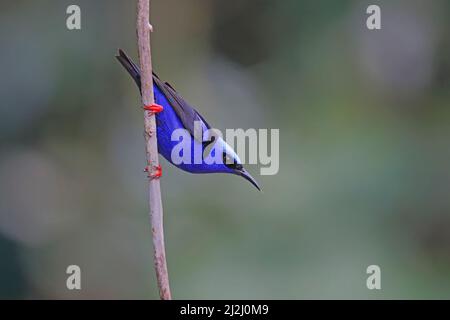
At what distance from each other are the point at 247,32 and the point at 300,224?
192cm

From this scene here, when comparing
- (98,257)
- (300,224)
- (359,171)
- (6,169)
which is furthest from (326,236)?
(6,169)

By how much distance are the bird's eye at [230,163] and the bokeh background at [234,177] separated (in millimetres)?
1668

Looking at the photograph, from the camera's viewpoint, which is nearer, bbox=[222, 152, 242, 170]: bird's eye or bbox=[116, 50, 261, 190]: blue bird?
→ bbox=[116, 50, 261, 190]: blue bird

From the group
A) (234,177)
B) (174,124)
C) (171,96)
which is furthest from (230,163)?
(234,177)

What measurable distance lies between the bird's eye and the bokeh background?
1.67 m

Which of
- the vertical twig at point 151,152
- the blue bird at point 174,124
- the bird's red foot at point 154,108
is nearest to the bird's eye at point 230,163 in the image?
the blue bird at point 174,124

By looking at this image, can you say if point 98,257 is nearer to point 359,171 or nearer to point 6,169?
point 6,169

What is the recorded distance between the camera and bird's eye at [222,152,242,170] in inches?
173

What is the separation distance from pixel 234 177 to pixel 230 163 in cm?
190

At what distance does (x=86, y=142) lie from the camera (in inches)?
251

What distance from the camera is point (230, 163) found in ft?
14.6

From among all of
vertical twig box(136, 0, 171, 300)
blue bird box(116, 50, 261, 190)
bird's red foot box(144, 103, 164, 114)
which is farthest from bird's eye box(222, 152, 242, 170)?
vertical twig box(136, 0, 171, 300)

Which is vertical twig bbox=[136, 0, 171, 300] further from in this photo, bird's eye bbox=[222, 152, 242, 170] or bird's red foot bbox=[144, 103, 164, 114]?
bird's eye bbox=[222, 152, 242, 170]

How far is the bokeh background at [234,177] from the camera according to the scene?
241 inches
